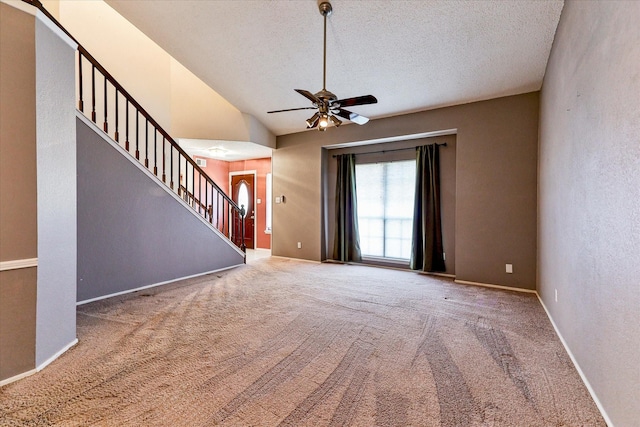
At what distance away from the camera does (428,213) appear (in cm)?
496

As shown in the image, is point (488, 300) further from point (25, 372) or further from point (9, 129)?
point (9, 129)

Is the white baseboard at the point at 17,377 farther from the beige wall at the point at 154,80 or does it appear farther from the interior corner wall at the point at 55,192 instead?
the beige wall at the point at 154,80

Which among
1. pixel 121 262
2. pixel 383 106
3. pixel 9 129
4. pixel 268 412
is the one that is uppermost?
pixel 383 106

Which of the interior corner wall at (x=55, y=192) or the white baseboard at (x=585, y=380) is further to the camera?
the interior corner wall at (x=55, y=192)

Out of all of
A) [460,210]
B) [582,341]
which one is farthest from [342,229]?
[582,341]

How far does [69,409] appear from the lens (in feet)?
5.28

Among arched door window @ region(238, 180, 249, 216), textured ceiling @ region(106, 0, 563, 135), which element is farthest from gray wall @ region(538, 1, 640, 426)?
arched door window @ region(238, 180, 249, 216)

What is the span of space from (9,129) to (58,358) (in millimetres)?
1637

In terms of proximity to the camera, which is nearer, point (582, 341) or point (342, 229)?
point (582, 341)

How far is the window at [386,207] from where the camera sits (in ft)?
17.5

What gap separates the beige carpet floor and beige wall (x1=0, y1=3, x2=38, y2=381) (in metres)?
0.31

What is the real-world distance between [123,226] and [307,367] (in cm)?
313

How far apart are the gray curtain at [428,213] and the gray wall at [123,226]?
380cm

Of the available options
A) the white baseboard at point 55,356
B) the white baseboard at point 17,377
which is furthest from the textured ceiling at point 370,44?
the white baseboard at point 17,377
